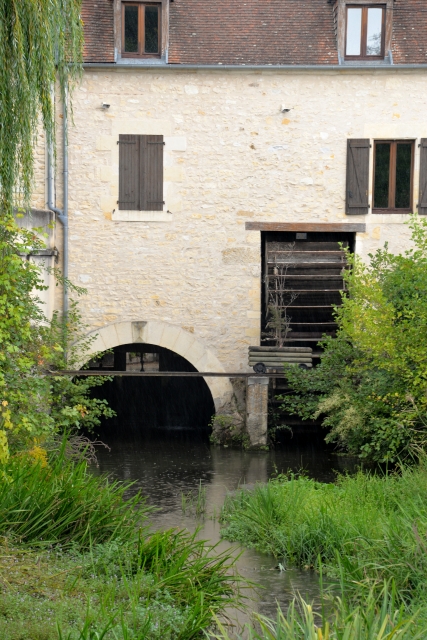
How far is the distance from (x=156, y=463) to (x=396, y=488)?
5.02 metres

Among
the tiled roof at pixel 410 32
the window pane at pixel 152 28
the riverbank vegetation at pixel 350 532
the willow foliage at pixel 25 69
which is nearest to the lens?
the riverbank vegetation at pixel 350 532

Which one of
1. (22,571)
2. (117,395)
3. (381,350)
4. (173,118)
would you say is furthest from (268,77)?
(22,571)

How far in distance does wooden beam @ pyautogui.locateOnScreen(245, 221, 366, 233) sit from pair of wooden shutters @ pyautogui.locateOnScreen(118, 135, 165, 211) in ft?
4.86

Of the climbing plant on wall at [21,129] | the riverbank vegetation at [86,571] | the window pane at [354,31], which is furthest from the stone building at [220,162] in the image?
the riverbank vegetation at [86,571]

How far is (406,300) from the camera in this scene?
33.3 ft

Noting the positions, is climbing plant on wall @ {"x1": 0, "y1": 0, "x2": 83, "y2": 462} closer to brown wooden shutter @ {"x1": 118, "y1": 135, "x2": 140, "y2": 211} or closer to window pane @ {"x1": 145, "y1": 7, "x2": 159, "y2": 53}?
brown wooden shutter @ {"x1": 118, "y1": 135, "x2": 140, "y2": 211}

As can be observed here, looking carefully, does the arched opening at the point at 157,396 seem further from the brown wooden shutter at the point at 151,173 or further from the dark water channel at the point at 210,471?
the brown wooden shutter at the point at 151,173

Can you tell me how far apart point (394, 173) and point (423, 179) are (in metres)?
0.44

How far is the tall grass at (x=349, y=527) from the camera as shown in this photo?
17.2 ft

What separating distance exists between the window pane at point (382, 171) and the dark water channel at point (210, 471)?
154 inches

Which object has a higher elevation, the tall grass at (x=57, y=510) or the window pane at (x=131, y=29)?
the window pane at (x=131, y=29)

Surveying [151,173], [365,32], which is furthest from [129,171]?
[365,32]

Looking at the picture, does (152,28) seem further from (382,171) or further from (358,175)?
(382,171)

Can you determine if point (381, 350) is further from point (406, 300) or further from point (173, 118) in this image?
point (173, 118)
